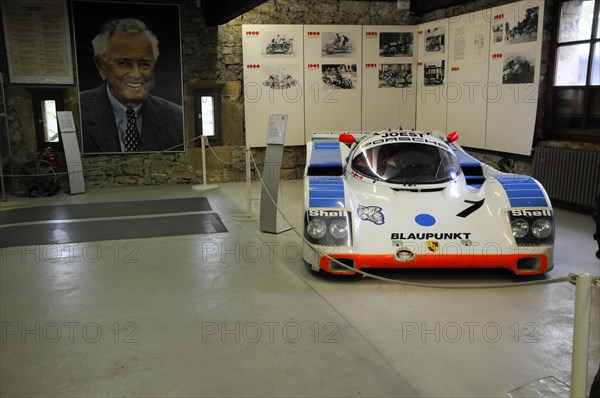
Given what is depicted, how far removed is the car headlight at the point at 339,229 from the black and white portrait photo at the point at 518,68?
4.46 meters

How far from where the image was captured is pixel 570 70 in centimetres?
690

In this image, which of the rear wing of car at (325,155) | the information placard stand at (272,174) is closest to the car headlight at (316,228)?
the rear wing of car at (325,155)

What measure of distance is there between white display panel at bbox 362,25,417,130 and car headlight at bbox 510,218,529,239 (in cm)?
576

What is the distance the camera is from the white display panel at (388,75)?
9555 mm

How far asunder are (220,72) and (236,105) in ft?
2.06

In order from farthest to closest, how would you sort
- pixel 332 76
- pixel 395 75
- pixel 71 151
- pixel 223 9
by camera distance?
pixel 395 75
pixel 332 76
pixel 71 151
pixel 223 9

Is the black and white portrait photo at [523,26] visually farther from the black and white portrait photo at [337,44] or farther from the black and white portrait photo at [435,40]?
the black and white portrait photo at [337,44]

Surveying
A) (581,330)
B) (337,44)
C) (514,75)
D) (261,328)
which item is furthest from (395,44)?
(581,330)

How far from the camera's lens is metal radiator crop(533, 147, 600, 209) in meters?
6.35

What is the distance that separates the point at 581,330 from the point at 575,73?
19.1ft

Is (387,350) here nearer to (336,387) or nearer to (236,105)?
(336,387)

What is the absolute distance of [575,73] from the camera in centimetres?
683

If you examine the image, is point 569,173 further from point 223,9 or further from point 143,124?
point 143,124

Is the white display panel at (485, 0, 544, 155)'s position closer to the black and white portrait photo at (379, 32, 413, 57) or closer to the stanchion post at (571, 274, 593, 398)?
the black and white portrait photo at (379, 32, 413, 57)
